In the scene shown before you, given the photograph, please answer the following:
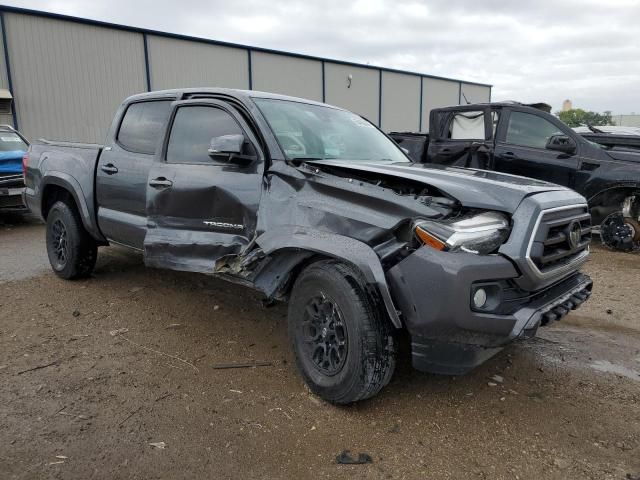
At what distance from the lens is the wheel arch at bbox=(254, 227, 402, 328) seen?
8.36ft

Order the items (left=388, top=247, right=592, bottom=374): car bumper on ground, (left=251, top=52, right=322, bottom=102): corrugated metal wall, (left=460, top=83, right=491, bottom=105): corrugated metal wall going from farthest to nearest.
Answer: (left=460, top=83, right=491, bottom=105): corrugated metal wall, (left=251, top=52, right=322, bottom=102): corrugated metal wall, (left=388, top=247, right=592, bottom=374): car bumper on ground

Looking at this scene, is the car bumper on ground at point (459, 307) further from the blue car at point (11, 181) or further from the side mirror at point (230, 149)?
the blue car at point (11, 181)

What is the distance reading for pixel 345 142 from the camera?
3.88m

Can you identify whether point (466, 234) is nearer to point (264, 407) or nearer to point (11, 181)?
point (264, 407)

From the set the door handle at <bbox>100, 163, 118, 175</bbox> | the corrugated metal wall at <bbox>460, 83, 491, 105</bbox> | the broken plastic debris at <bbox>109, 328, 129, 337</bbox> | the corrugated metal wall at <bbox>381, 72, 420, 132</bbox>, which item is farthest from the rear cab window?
the corrugated metal wall at <bbox>460, 83, 491, 105</bbox>

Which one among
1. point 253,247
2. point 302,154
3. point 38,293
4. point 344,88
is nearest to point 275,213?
point 253,247

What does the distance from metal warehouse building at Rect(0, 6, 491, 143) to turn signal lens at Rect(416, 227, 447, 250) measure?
14533 millimetres

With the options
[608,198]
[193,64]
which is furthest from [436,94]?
[608,198]

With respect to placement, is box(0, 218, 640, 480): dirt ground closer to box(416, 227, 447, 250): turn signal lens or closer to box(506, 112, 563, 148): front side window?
box(416, 227, 447, 250): turn signal lens

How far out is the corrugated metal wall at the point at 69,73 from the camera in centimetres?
1403

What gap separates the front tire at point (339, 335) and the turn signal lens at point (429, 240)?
415 mm

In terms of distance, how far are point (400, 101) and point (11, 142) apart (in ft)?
66.9

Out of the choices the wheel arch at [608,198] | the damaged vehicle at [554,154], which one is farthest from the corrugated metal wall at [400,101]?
the wheel arch at [608,198]

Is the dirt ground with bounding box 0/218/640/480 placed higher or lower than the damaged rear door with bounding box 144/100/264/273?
lower
